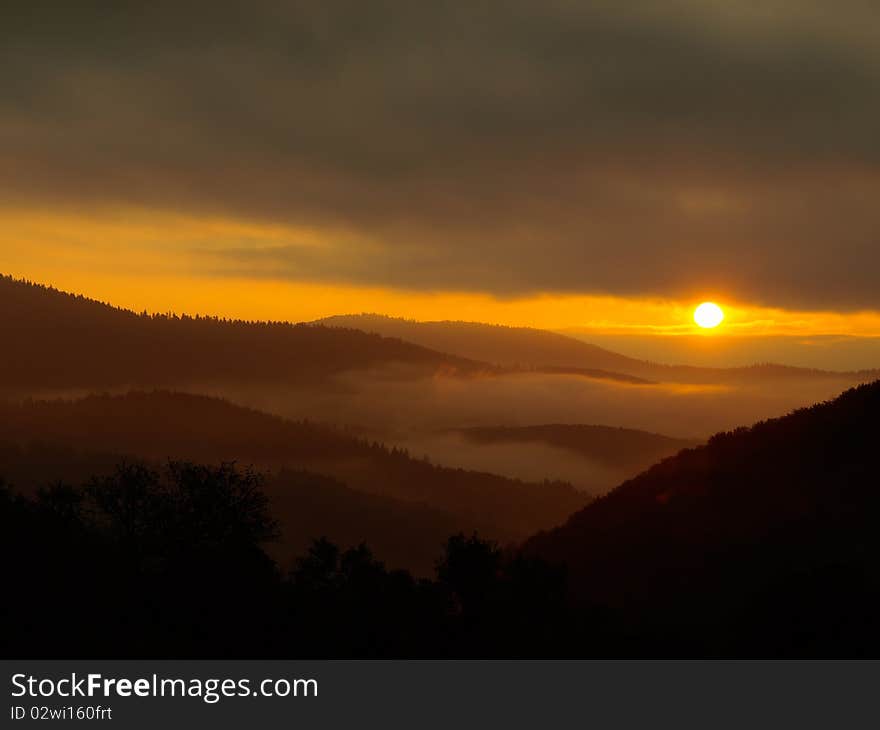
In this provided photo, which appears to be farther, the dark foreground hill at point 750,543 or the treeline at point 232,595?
the dark foreground hill at point 750,543

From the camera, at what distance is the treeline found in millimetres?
69312

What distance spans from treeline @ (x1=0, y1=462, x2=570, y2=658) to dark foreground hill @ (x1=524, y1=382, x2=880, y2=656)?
12378 mm

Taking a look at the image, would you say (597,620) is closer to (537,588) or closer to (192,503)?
(537,588)

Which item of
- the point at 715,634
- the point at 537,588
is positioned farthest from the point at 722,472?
the point at 537,588

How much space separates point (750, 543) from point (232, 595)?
46967mm

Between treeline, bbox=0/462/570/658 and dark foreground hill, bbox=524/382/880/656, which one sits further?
dark foreground hill, bbox=524/382/880/656

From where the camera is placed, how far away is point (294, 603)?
77.9 meters

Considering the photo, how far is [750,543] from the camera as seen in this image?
9819 centimetres

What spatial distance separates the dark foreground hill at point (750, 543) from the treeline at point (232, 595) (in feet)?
40.6

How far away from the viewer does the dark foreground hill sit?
253ft

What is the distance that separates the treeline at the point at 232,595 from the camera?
6931cm

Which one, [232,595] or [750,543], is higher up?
[750,543]

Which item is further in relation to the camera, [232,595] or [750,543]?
[750,543]
